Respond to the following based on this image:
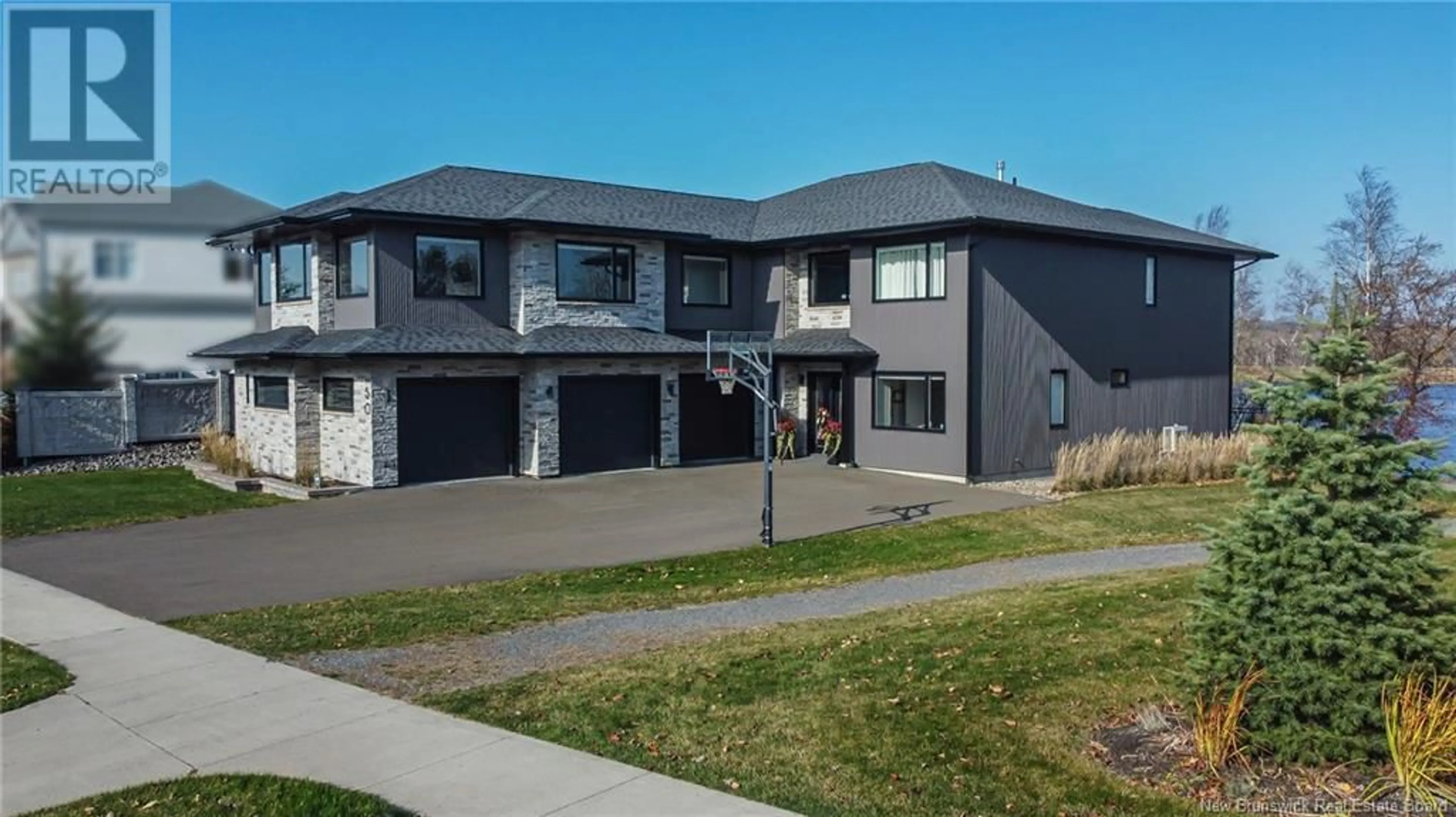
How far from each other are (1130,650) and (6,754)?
789 cm

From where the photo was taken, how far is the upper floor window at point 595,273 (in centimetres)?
2259

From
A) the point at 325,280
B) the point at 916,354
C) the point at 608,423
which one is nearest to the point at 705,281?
the point at 608,423

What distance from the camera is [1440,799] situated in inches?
206

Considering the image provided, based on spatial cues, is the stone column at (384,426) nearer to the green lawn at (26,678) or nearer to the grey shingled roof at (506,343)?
the grey shingled roof at (506,343)

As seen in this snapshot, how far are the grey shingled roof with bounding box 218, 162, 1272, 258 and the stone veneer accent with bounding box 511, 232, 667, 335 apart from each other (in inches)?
19.7

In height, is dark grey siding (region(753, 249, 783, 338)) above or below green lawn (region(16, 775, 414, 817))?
above

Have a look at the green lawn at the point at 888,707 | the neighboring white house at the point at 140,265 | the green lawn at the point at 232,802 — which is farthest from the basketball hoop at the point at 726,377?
the neighboring white house at the point at 140,265

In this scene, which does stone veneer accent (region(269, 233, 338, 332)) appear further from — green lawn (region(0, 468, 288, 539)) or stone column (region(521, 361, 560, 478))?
stone column (region(521, 361, 560, 478))

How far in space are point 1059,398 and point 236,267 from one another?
22446 mm

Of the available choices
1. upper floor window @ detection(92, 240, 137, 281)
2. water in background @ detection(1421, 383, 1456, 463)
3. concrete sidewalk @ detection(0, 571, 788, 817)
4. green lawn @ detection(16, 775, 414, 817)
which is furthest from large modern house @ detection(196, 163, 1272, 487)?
upper floor window @ detection(92, 240, 137, 281)

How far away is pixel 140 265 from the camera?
1956mm

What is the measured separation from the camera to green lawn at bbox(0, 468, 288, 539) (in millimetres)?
16484

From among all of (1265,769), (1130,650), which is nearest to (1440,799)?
(1265,769)

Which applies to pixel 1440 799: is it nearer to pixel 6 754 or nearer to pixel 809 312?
pixel 6 754
